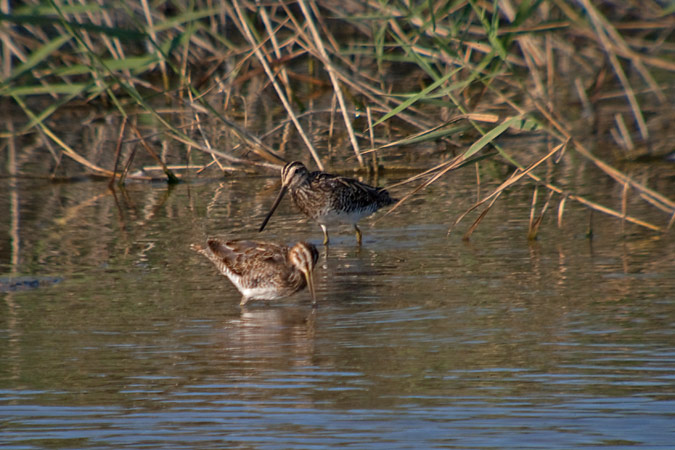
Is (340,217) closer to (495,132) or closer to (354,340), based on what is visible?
(495,132)

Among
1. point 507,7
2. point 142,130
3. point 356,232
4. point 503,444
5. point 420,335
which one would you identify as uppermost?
point 507,7

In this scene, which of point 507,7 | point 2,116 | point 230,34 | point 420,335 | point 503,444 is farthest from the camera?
point 230,34

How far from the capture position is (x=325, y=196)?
34.0 ft

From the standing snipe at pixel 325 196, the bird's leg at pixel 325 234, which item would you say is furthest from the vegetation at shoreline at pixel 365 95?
the bird's leg at pixel 325 234

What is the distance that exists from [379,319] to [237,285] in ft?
4.28

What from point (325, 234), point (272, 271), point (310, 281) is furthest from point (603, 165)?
point (325, 234)

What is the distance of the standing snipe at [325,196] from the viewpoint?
10367 mm

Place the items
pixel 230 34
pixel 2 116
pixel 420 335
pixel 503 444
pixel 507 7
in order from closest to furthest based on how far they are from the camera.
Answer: pixel 503 444 < pixel 420 335 < pixel 507 7 < pixel 2 116 < pixel 230 34

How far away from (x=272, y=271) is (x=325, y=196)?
7.43 feet

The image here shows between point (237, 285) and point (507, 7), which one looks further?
point (507, 7)

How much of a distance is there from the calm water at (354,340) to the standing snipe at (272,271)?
173 millimetres

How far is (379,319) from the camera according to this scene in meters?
7.51

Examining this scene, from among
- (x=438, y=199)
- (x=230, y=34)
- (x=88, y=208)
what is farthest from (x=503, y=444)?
(x=230, y=34)

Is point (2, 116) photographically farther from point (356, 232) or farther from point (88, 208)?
point (356, 232)
